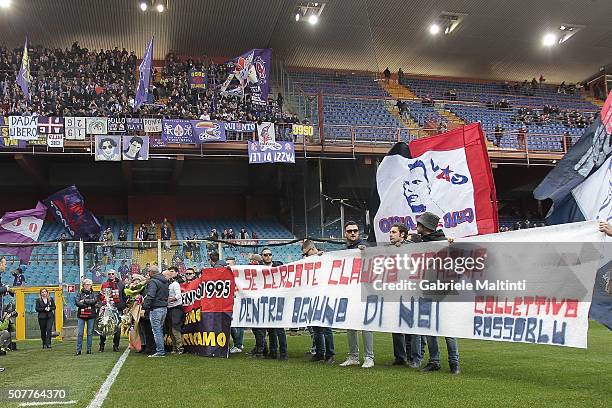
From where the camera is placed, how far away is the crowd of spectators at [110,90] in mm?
24828

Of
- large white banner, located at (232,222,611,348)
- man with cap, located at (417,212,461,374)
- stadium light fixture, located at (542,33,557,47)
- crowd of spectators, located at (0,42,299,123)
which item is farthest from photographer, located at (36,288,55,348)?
stadium light fixture, located at (542,33,557,47)

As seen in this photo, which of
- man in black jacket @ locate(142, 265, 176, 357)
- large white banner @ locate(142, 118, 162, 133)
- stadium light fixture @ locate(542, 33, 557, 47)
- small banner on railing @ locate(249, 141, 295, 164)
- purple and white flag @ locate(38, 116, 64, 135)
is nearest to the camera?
man in black jacket @ locate(142, 265, 176, 357)

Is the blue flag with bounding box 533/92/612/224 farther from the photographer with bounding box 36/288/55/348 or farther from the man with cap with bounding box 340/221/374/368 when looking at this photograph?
the photographer with bounding box 36/288/55/348

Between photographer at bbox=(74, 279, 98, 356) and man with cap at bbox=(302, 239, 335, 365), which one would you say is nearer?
man with cap at bbox=(302, 239, 335, 365)

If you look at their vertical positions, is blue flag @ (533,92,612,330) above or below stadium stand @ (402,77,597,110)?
below

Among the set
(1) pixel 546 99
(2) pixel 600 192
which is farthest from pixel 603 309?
(1) pixel 546 99

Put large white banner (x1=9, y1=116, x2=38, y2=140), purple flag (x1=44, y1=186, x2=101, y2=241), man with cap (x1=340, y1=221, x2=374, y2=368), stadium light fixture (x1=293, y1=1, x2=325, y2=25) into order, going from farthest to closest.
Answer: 1. stadium light fixture (x1=293, y1=1, x2=325, y2=25)
2. purple flag (x1=44, y1=186, x2=101, y2=241)
3. large white banner (x1=9, y1=116, x2=38, y2=140)
4. man with cap (x1=340, y1=221, x2=374, y2=368)

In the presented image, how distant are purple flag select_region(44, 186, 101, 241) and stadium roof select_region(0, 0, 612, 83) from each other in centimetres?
852

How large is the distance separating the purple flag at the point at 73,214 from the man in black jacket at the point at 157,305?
14.2 meters

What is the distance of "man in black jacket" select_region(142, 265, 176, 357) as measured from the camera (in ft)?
36.2

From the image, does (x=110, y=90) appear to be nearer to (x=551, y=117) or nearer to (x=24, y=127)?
(x=24, y=127)

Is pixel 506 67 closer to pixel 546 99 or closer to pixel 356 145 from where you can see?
pixel 546 99

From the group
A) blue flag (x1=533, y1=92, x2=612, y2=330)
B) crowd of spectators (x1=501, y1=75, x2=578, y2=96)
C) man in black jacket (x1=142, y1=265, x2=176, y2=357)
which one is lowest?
man in black jacket (x1=142, y1=265, x2=176, y2=357)

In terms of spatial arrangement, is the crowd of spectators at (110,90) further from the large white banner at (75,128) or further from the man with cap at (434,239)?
the man with cap at (434,239)
